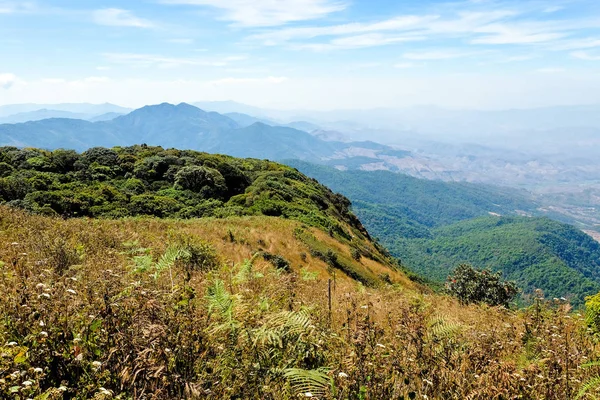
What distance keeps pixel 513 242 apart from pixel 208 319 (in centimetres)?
16788

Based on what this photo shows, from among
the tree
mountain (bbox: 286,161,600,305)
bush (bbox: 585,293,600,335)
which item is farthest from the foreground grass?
mountain (bbox: 286,161,600,305)

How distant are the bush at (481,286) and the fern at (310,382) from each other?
1897cm

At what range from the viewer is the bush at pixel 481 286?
2037 centimetres

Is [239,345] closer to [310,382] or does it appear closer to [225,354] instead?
[225,354]

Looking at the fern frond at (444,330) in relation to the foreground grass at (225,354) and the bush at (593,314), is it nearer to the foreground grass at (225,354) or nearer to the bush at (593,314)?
the foreground grass at (225,354)

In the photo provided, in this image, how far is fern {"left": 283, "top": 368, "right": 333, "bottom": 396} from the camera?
2.86m

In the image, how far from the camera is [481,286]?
22.3 metres

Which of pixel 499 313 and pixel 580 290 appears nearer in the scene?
pixel 499 313

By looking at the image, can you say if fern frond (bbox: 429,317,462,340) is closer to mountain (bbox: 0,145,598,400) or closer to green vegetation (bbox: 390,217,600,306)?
mountain (bbox: 0,145,598,400)

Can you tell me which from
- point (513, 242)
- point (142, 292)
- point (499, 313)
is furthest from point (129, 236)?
point (513, 242)

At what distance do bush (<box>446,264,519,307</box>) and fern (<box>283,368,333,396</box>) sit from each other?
19.0 m

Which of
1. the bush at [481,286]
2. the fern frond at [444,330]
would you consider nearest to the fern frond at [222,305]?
the fern frond at [444,330]

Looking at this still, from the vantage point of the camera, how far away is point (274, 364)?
3371 mm

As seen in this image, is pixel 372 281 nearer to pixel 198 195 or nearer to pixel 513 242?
pixel 198 195
